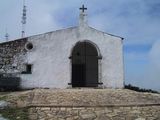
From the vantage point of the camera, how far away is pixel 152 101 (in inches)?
758

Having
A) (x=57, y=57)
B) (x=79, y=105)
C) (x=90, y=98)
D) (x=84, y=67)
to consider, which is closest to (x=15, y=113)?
(x=79, y=105)

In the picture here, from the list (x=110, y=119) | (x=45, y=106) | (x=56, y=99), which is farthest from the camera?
(x=56, y=99)

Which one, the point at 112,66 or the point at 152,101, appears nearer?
the point at 152,101

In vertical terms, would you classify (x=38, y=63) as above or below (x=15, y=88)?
above

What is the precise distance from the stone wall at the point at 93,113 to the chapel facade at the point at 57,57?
6.98 m

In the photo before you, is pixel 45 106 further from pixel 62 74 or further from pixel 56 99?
pixel 62 74

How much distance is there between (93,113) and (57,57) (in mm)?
8292

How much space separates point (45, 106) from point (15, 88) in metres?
6.80

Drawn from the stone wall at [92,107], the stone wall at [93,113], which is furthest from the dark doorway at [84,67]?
the stone wall at [93,113]

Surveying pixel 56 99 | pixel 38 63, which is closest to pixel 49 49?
pixel 38 63

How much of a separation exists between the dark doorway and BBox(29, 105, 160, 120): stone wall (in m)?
9.74

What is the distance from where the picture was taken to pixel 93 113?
650 inches

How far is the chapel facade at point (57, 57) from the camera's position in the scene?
936 inches

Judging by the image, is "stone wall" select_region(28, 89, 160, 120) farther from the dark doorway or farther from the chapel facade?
the dark doorway
